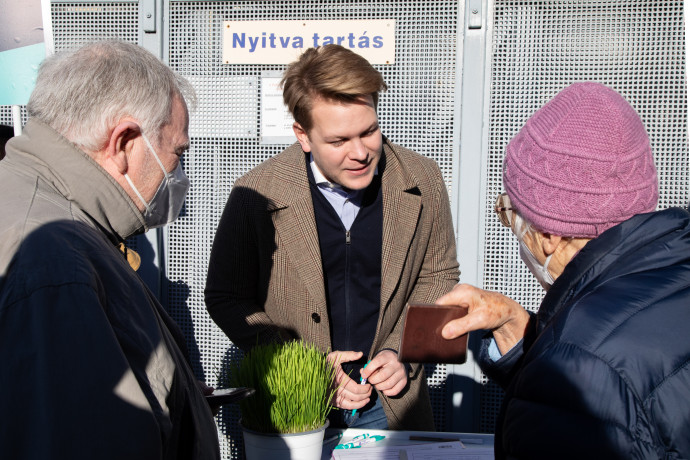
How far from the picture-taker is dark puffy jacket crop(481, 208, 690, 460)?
107cm

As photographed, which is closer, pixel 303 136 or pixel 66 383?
pixel 66 383

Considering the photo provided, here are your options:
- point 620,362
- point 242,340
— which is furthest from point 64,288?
point 242,340

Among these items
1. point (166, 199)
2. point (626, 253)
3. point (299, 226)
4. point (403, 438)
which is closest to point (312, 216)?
point (299, 226)

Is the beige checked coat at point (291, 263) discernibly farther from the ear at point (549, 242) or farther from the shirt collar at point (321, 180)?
the ear at point (549, 242)

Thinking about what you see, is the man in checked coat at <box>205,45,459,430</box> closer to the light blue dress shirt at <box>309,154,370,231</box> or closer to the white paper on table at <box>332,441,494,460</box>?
the light blue dress shirt at <box>309,154,370,231</box>

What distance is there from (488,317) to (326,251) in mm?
972

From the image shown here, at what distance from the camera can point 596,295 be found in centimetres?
120

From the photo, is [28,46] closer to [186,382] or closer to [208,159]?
[208,159]

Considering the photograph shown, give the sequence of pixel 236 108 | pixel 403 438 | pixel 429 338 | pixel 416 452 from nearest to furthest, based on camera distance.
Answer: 1. pixel 429 338
2. pixel 416 452
3. pixel 403 438
4. pixel 236 108

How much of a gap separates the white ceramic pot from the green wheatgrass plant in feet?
0.09

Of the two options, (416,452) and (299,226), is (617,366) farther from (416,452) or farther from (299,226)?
(299,226)

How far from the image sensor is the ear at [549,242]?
152 cm

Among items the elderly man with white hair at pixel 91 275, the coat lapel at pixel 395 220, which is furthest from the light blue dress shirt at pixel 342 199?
the elderly man with white hair at pixel 91 275

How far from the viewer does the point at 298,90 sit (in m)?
2.42
